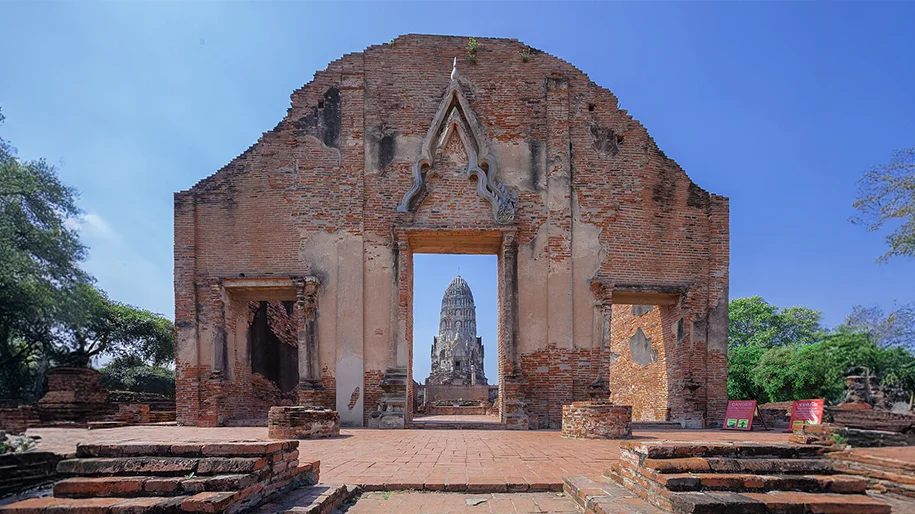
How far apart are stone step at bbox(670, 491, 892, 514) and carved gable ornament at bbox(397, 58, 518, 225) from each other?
336 inches

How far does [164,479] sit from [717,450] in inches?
145

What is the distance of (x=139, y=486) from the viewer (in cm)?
353

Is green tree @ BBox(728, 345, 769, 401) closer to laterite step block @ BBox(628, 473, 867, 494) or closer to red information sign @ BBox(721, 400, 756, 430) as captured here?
red information sign @ BBox(721, 400, 756, 430)

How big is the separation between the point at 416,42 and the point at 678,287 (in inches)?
295

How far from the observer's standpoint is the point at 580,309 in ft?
38.9

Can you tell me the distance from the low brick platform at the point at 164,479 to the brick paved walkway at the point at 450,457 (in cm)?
129

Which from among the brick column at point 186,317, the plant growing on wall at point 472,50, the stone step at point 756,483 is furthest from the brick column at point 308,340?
the stone step at point 756,483

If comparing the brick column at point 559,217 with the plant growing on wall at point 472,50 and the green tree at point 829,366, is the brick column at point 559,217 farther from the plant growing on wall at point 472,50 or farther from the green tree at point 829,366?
the green tree at point 829,366

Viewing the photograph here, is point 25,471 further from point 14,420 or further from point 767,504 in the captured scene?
point 14,420

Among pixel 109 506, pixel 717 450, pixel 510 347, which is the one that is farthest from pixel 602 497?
pixel 510 347

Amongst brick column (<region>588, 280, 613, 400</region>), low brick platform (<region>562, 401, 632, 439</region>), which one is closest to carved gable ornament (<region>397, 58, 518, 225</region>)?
brick column (<region>588, 280, 613, 400</region>)

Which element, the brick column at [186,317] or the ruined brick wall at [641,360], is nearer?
the brick column at [186,317]

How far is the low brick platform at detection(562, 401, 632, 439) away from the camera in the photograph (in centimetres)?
894

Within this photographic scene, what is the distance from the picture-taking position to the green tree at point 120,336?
24.7 meters
